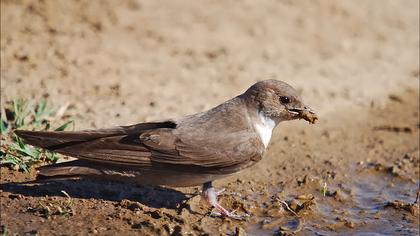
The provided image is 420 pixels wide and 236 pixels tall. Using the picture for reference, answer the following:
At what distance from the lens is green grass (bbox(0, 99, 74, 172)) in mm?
7121

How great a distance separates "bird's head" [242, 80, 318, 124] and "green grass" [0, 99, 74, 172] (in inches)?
74.4

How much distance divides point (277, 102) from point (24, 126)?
2493 mm

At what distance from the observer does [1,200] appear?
21.2ft

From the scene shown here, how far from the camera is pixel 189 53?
10.4 m

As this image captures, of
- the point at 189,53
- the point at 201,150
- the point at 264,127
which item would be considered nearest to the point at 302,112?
the point at 264,127

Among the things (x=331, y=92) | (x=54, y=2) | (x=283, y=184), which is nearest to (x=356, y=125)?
(x=331, y=92)

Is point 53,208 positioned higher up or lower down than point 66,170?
lower down

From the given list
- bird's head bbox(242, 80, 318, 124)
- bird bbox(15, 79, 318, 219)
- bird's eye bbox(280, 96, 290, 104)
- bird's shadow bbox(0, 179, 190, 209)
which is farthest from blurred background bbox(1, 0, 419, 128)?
bird's eye bbox(280, 96, 290, 104)

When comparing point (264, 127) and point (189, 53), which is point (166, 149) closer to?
point (264, 127)

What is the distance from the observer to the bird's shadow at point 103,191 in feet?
22.0

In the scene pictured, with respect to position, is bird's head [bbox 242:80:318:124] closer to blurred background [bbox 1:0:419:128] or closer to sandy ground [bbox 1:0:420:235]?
sandy ground [bbox 1:0:420:235]

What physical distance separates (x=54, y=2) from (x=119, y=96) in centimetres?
198

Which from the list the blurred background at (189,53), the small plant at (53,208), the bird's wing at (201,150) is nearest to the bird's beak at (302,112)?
the bird's wing at (201,150)

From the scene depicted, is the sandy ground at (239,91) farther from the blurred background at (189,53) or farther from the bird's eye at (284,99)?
the bird's eye at (284,99)
